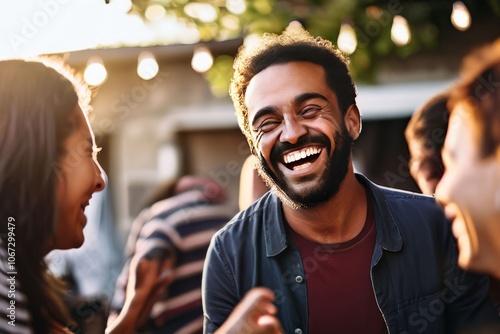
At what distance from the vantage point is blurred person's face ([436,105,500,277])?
257 cm

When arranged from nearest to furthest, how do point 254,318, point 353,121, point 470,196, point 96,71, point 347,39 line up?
point 254,318
point 353,121
point 470,196
point 347,39
point 96,71

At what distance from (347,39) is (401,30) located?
24 cm

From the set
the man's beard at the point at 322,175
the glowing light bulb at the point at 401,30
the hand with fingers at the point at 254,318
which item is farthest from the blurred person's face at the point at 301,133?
the glowing light bulb at the point at 401,30

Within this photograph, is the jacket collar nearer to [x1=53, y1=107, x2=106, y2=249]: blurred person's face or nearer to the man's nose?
the man's nose

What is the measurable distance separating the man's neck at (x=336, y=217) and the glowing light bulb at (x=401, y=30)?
2.52 feet

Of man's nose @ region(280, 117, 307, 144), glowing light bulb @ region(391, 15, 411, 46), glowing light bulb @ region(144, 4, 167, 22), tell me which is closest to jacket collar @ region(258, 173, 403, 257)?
man's nose @ region(280, 117, 307, 144)

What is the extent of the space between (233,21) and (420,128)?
38.2 inches

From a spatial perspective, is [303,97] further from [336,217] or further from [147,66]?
[147,66]

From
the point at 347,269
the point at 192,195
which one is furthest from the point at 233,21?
the point at 347,269

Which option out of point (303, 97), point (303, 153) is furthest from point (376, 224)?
point (303, 97)

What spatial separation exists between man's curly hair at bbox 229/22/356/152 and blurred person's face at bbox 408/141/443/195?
1.31ft

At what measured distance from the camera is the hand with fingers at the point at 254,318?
2.29 metres

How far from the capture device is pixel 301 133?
7.84 feet

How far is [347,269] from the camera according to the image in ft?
7.99
